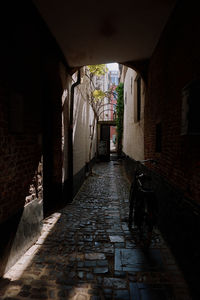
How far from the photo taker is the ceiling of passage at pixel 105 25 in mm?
3008

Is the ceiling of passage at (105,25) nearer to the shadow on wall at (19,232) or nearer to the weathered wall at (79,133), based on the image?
the weathered wall at (79,133)

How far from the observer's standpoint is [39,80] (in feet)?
11.5

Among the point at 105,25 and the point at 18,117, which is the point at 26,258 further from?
the point at 105,25

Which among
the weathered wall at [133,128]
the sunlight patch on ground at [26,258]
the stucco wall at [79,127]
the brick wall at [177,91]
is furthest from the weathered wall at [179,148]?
the stucco wall at [79,127]

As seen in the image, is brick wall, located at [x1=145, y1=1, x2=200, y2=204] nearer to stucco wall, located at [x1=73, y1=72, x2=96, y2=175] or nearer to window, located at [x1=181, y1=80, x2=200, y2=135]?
window, located at [x1=181, y1=80, x2=200, y2=135]

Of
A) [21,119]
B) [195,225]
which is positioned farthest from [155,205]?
[21,119]

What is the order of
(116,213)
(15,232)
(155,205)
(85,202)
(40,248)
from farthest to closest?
1. (85,202)
2. (116,213)
3. (40,248)
4. (155,205)
5. (15,232)

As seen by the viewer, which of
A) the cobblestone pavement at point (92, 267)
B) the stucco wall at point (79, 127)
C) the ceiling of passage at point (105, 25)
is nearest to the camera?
the cobblestone pavement at point (92, 267)

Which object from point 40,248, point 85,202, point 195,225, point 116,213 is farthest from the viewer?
point 85,202

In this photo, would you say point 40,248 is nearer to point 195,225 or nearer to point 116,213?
point 116,213

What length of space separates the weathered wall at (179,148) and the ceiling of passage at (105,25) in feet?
1.19

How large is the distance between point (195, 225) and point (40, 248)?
2.58 metres

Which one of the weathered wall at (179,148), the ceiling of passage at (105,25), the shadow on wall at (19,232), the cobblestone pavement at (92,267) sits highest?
the ceiling of passage at (105,25)

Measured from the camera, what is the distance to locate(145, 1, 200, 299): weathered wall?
2217 millimetres
